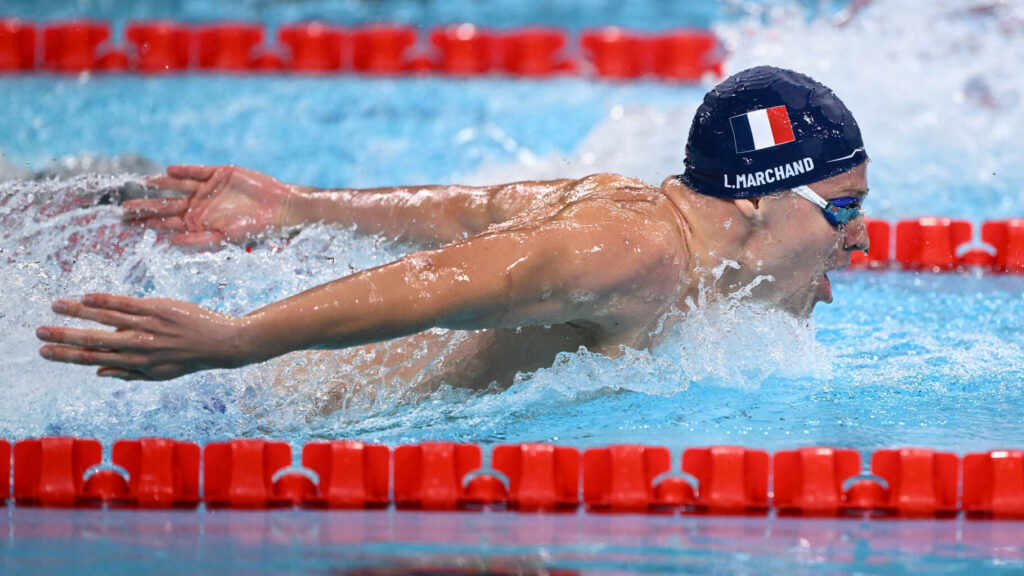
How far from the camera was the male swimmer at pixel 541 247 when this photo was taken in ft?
6.85

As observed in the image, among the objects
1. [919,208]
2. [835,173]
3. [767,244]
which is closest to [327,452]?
[767,244]

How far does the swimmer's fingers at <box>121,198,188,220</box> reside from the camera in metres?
3.12

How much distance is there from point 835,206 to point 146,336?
1.41 meters

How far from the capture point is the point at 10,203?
10.7 ft

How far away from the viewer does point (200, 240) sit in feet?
9.95

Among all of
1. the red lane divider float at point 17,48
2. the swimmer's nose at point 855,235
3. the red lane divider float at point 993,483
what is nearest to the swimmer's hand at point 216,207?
the swimmer's nose at point 855,235

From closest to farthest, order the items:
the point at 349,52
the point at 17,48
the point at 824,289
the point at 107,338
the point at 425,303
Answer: the point at 107,338 → the point at 425,303 → the point at 824,289 → the point at 17,48 → the point at 349,52

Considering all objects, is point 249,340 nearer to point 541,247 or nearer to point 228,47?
point 541,247

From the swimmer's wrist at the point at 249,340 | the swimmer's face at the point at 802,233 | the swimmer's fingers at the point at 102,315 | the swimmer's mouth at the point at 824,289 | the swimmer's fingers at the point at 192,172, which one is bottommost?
the swimmer's wrist at the point at 249,340

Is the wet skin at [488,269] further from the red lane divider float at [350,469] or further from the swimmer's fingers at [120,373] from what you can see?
the red lane divider float at [350,469]

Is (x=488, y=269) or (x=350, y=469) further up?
(x=488, y=269)


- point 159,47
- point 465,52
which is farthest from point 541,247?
point 159,47

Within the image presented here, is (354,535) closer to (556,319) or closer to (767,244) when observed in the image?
(556,319)

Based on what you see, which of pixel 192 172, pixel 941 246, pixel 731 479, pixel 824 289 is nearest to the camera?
pixel 731 479
